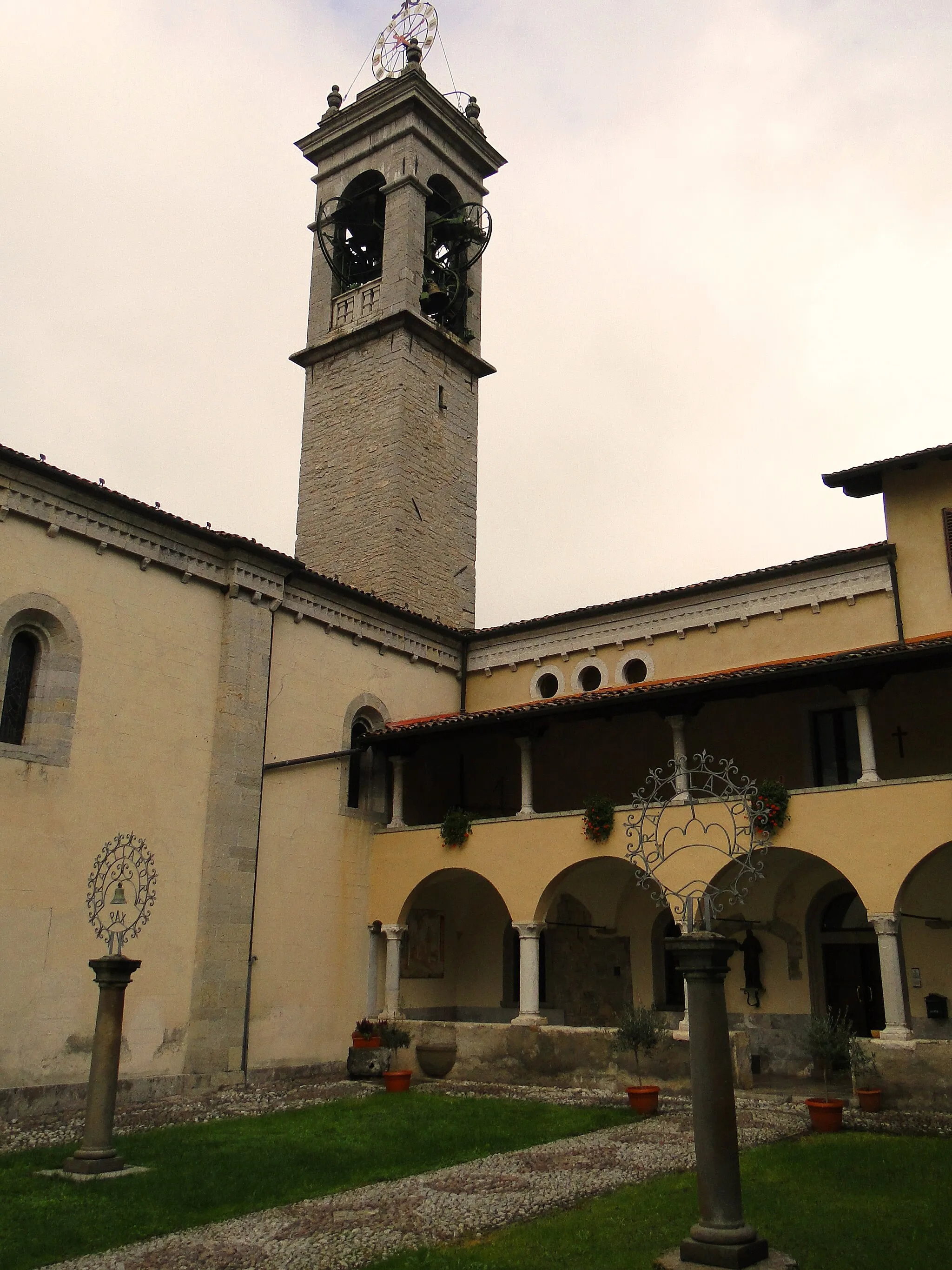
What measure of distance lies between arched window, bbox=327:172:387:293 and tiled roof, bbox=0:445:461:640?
11.5m

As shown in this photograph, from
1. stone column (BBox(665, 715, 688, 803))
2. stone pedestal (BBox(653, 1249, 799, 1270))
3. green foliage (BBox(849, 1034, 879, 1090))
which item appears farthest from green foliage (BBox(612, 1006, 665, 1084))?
stone pedestal (BBox(653, 1249, 799, 1270))

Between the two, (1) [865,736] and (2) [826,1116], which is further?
(1) [865,736]

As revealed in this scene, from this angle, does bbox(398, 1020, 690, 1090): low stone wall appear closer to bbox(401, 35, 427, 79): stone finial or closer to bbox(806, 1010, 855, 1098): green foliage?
bbox(806, 1010, 855, 1098): green foliage

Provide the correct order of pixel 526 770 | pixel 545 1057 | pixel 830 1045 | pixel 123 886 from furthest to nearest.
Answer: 1. pixel 526 770
2. pixel 545 1057
3. pixel 123 886
4. pixel 830 1045

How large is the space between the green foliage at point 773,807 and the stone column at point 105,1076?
8.38m

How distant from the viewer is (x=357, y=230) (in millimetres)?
29109

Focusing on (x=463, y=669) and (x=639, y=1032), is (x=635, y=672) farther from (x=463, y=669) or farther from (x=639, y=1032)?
(x=639, y=1032)

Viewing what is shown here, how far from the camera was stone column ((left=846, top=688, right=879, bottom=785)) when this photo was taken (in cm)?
1453

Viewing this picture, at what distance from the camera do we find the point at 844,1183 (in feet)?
30.0

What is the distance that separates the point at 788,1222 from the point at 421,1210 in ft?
9.20

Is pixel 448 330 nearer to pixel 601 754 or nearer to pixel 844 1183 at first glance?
pixel 601 754

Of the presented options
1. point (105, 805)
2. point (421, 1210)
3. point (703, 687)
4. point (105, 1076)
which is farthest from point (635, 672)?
point (421, 1210)

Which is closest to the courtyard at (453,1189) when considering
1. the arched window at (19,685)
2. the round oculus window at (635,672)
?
the arched window at (19,685)

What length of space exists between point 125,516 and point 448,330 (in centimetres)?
1423
